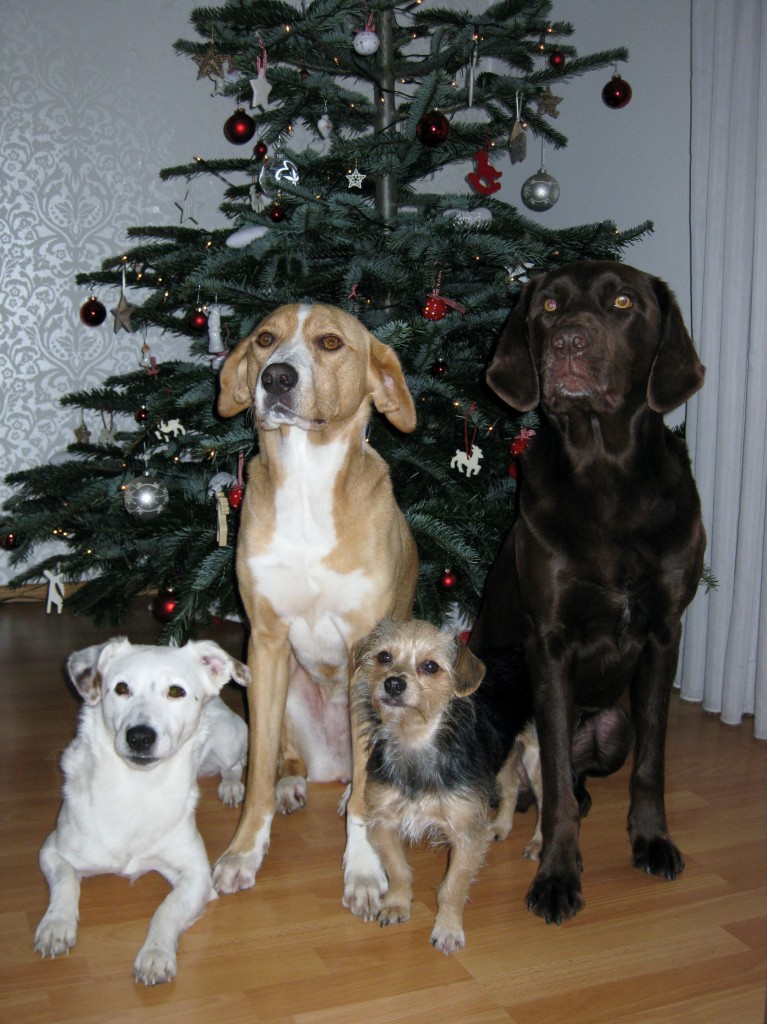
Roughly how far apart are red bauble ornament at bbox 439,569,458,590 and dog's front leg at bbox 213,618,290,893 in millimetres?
872

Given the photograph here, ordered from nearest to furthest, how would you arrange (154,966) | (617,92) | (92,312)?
(154,966)
(617,92)
(92,312)

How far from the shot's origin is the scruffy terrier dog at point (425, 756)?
2.03 meters

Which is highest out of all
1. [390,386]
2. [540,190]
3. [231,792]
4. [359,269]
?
[540,190]

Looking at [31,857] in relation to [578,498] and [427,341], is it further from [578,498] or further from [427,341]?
[427,341]

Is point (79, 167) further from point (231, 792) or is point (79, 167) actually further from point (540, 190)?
point (231, 792)

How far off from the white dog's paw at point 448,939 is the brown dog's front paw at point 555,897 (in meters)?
0.22

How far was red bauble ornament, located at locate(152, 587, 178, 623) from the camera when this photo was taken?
3.18m

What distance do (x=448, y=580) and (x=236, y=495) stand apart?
80cm

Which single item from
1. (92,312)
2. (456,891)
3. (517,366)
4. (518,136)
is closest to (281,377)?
(517,366)

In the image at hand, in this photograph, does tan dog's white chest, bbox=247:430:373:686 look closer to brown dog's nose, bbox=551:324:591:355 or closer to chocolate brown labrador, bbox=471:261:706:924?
chocolate brown labrador, bbox=471:261:706:924

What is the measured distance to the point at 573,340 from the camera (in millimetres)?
2115

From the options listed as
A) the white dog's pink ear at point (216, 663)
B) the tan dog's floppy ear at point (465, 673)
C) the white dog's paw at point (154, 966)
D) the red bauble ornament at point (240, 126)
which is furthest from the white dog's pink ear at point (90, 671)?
the red bauble ornament at point (240, 126)

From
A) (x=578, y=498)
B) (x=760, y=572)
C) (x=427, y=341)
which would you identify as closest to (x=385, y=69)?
Result: (x=427, y=341)

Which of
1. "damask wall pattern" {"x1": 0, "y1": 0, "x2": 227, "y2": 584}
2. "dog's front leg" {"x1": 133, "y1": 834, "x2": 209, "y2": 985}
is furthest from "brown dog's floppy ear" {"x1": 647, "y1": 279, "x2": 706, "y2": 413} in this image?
"damask wall pattern" {"x1": 0, "y1": 0, "x2": 227, "y2": 584}
